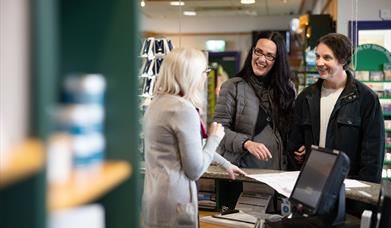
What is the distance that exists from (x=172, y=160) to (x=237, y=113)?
983mm

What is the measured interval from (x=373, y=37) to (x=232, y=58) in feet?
24.6

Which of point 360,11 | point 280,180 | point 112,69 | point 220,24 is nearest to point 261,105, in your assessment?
point 280,180

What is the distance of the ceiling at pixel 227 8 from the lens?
1066 cm

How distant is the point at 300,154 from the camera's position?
2957 mm

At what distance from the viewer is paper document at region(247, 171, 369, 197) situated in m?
2.32

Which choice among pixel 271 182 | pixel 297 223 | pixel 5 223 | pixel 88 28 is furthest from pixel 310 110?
pixel 5 223

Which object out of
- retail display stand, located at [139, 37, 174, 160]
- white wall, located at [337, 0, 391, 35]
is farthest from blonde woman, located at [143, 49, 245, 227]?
white wall, located at [337, 0, 391, 35]

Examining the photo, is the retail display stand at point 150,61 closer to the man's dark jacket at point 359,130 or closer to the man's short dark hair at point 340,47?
the man's short dark hair at point 340,47

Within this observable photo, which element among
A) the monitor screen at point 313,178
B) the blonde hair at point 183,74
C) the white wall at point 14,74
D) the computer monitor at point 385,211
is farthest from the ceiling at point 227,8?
the white wall at point 14,74

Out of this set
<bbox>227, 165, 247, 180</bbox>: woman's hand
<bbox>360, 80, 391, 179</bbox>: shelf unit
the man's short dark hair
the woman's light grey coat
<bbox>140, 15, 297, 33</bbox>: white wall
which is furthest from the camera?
<bbox>140, 15, 297, 33</bbox>: white wall

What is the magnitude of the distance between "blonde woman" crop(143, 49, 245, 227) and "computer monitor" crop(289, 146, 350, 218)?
1.32 feet

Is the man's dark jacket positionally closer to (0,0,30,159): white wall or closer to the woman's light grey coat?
the woman's light grey coat

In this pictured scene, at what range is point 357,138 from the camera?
281 cm

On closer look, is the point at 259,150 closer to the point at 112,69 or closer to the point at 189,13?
the point at 112,69
